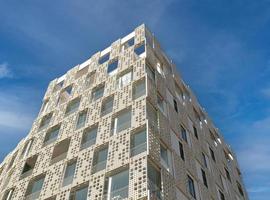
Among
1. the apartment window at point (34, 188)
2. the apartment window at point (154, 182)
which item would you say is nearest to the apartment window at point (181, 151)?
the apartment window at point (154, 182)

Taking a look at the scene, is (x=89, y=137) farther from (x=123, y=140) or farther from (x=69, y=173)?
(x=123, y=140)

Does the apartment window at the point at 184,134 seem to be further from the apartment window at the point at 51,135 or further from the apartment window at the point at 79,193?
the apartment window at the point at 51,135

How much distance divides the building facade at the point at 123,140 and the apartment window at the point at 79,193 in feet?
0.26

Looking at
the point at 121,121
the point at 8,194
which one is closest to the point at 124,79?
the point at 121,121

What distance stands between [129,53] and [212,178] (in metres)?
14.0

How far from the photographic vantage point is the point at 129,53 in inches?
1337

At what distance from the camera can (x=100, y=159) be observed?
25.2 m

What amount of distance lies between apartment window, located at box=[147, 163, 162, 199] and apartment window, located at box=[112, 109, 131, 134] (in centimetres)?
468

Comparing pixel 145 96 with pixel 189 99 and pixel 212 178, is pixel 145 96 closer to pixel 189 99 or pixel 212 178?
pixel 212 178

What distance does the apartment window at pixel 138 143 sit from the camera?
23542mm

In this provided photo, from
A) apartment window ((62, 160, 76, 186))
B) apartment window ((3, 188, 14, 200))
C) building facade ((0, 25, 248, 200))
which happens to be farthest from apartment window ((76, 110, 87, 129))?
apartment window ((3, 188, 14, 200))

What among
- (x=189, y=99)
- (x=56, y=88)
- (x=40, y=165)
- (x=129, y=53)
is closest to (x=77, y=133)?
(x=40, y=165)

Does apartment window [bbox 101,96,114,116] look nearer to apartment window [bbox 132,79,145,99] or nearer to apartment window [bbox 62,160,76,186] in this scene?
apartment window [bbox 132,79,145,99]

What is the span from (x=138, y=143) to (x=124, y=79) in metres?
8.85
